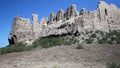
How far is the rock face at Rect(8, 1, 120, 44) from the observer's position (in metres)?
33.1

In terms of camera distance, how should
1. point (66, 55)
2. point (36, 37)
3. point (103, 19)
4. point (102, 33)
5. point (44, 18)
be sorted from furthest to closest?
point (44, 18), point (36, 37), point (103, 19), point (102, 33), point (66, 55)

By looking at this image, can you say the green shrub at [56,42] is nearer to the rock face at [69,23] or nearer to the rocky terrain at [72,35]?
the rocky terrain at [72,35]

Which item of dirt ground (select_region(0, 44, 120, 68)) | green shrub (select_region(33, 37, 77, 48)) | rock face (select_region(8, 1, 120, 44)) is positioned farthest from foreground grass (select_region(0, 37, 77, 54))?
dirt ground (select_region(0, 44, 120, 68))

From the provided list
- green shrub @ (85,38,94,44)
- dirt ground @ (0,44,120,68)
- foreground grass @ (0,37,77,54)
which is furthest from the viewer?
green shrub @ (85,38,94,44)

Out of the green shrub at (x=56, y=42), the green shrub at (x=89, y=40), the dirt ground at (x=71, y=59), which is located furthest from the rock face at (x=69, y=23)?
the dirt ground at (x=71, y=59)

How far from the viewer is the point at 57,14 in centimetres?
Result: 4047

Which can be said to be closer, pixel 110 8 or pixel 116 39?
pixel 116 39

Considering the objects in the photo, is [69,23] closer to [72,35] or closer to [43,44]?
[72,35]

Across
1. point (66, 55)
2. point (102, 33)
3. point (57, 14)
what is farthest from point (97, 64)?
point (57, 14)

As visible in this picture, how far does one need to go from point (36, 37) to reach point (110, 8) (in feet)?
39.2

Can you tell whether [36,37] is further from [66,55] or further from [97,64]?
[97,64]

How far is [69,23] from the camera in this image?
34.2 meters

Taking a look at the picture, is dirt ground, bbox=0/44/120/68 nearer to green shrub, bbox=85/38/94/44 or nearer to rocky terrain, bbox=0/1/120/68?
rocky terrain, bbox=0/1/120/68

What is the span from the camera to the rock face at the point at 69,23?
1304 inches
